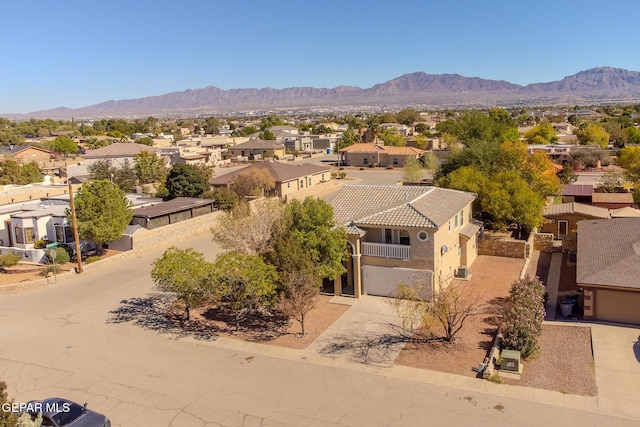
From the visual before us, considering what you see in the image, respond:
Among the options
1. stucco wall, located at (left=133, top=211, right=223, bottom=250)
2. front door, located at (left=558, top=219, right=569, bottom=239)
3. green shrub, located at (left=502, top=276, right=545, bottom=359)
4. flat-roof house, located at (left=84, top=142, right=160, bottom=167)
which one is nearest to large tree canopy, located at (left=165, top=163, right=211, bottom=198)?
stucco wall, located at (left=133, top=211, right=223, bottom=250)

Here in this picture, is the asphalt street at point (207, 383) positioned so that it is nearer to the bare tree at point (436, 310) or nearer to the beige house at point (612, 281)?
the bare tree at point (436, 310)

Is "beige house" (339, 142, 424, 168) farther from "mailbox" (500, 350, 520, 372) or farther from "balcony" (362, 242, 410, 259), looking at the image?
"mailbox" (500, 350, 520, 372)

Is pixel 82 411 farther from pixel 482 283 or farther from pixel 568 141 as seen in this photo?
pixel 568 141

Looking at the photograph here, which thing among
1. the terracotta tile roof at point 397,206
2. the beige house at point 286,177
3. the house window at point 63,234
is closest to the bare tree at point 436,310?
the terracotta tile roof at point 397,206

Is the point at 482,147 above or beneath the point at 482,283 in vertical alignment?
above

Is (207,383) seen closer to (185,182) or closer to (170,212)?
(170,212)

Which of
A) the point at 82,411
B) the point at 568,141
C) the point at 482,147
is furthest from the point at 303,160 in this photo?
the point at 82,411

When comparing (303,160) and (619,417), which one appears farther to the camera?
(303,160)

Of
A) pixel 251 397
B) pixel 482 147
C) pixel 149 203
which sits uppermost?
pixel 482 147

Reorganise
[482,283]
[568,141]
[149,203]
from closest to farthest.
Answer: [482,283], [149,203], [568,141]
